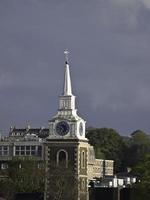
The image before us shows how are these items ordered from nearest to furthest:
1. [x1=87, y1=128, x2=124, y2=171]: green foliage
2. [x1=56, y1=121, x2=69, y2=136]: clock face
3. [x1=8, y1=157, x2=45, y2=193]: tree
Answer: [x1=56, y1=121, x2=69, y2=136]: clock face
[x1=8, y1=157, x2=45, y2=193]: tree
[x1=87, y1=128, x2=124, y2=171]: green foliage

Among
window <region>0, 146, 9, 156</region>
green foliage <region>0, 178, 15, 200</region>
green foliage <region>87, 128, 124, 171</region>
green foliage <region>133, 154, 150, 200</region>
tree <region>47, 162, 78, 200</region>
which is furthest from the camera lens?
green foliage <region>87, 128, 124, 171</region>

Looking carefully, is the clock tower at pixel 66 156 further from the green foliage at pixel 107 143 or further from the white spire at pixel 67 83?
the green foliage at pixel 107 143

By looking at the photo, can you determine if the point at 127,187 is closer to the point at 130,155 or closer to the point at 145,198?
the point at 145,198

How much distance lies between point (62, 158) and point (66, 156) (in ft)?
1.61

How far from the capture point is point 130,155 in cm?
19512

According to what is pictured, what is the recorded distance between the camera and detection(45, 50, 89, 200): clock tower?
12294cm

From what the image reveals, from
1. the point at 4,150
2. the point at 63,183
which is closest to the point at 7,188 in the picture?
the point at 63,183

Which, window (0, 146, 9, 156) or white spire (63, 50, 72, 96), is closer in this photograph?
white spire (63, 50, 72, 96)

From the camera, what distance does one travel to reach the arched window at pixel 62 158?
12375 cm

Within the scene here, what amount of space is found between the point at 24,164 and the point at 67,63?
2733 cm

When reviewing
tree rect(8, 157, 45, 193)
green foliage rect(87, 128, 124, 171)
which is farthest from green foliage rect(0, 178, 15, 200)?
green foliage rect(87, 128, 124, 171)

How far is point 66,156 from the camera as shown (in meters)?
124

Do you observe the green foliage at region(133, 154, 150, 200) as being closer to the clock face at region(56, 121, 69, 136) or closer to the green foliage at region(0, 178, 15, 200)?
the clock face at region(56, 121, 69, 136)

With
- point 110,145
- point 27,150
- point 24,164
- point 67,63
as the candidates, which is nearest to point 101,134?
point 110,145
